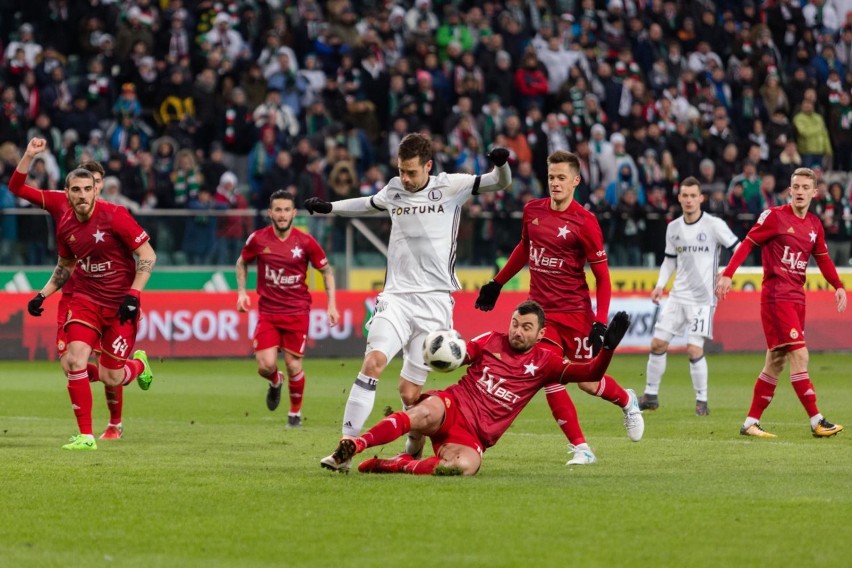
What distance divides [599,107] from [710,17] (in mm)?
4994

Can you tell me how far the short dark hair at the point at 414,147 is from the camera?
10.6m

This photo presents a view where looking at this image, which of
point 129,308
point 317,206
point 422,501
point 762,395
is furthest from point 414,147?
point 762,395

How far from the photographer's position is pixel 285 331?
51.1ft

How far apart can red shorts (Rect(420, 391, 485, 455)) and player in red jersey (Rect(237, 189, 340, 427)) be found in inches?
224

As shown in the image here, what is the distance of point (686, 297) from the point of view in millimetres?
17344

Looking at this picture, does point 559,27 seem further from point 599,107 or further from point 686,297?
point 686,297

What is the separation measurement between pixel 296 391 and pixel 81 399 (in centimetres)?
314

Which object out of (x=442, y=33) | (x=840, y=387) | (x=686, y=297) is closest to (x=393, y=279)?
(x=686, y=297)

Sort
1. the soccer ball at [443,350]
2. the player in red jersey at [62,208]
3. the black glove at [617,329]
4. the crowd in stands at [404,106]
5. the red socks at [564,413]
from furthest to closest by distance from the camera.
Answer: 1. the crowd in stands at [404,106]
2. the player in red jersey at [62,208]
3. the red socks at [564,413]
4. the black glove at [617,329]
5. the soccer ball at [443,350]

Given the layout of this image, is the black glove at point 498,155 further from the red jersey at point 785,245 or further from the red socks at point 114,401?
the red socks at point 114,401

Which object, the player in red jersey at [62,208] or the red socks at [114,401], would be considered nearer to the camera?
the player in red jersey at [62,208]

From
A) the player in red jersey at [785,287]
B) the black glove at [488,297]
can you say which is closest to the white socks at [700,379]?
the player in red jersey at [785,287]

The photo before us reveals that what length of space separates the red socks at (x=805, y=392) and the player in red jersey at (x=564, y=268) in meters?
2.83

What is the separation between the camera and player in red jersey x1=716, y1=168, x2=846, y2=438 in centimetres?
1356
